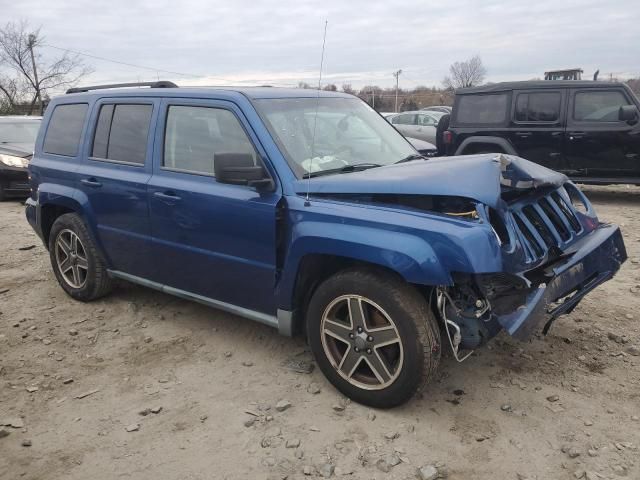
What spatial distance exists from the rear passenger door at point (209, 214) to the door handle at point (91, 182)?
2.29 ft

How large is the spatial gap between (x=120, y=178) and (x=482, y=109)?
23.3 ft

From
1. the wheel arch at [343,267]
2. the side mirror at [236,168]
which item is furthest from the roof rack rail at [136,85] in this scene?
the wheel arch at [343,267]

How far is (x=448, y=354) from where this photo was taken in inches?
150

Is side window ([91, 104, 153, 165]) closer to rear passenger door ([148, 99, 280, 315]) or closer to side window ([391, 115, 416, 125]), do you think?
rear passenger door ([148, 99, 280, 315])

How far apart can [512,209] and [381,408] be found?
1376mm

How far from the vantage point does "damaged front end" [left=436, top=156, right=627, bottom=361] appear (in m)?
2.93

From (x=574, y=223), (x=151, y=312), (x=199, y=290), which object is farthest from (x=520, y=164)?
(x=151, y=312)

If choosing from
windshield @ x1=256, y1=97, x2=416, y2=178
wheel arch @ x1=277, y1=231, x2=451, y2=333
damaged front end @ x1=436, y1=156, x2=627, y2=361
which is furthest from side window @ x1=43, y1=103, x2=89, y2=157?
damaged front end @ x1=436, y1=156, x2=627, y2=361

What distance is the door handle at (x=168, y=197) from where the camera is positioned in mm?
3873

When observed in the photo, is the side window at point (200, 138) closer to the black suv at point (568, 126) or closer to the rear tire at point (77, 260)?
the rear tire at point (77, 260)

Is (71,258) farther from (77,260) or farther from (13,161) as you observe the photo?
(13,161)

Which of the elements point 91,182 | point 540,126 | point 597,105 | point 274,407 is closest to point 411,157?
point 274,407

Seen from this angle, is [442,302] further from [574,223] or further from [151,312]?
[151,312]

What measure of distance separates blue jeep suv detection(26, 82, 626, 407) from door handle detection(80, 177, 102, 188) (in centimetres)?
2
